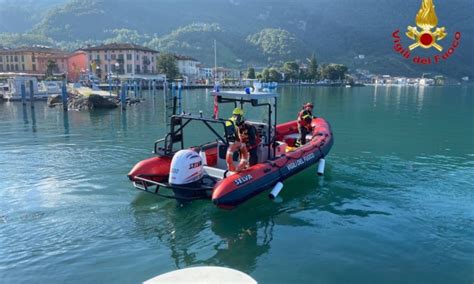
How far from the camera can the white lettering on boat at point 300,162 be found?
33.2 ft

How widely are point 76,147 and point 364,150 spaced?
1256 centimetres

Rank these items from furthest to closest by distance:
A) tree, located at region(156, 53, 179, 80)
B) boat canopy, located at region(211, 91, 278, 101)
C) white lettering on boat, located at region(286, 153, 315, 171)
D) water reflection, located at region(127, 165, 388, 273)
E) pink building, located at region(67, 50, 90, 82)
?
pink building, located at region(67, 50, 90, 82) → tree, located at region(156, 53, 179, 80) → white lettering on boat, located at region(286, 153, 315, 171) → boat canopy, located at region(211, 91, 278, 101) → water reflection, located at region(127, 165, 388, 273)

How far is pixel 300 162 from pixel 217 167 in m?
2.39

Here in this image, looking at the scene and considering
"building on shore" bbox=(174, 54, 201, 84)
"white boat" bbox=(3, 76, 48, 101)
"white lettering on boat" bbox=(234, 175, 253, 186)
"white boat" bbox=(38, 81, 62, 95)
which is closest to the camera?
"white lettering on boat" bbox=(234, 175, 253, 186)

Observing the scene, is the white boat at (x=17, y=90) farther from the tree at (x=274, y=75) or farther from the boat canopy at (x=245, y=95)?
the tree at (x=274, y=75)

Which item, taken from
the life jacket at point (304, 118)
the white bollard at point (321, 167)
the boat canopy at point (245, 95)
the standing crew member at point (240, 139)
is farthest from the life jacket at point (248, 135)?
the life jacket at point (304, 118)

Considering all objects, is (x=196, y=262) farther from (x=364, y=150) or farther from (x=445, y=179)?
(x=364, y=150)

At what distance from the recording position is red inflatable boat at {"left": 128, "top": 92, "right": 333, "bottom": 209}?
26.9 ft

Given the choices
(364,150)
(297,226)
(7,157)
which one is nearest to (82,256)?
(297,226)

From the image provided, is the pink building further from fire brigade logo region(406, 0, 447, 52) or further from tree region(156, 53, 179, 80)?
fire brigade logo region(406, 0, 447, 52)

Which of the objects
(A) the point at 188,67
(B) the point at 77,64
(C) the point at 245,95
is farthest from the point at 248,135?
(A) the point at 188,67

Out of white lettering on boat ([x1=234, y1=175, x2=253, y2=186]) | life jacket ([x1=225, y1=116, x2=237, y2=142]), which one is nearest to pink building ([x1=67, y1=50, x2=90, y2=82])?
life jacket ([x1=225, y1=116, x2=237, y2=142])

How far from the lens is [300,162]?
10680 millimetres

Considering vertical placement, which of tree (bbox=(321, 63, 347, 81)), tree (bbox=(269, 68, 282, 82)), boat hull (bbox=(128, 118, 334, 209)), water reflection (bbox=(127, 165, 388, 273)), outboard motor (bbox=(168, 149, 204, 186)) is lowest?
water reflection (bbox=(127, 165, 388, 273))
